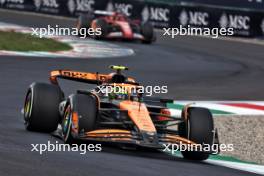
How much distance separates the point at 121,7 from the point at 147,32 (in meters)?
7.04

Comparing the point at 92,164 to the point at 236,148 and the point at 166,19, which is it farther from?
the point at 166,19

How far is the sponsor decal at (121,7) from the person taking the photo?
36.8m

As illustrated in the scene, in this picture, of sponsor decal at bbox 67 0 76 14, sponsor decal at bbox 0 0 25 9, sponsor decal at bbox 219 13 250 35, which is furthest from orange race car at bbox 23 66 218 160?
sponsor decal at bbox 0 0 25 9

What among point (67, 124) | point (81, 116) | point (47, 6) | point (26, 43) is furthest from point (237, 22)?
point (81, 116)

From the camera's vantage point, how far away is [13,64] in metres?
21.0

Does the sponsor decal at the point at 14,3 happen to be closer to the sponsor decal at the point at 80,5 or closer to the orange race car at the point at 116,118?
the sponsor decal at the point at 80,5

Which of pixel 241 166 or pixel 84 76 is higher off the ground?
pixel 84 76

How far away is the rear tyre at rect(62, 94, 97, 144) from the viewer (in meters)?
10.5

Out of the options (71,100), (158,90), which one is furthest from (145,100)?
(158,90)

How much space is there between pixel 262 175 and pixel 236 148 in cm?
327

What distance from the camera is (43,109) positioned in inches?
448

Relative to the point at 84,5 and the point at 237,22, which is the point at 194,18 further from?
the point at 84,5

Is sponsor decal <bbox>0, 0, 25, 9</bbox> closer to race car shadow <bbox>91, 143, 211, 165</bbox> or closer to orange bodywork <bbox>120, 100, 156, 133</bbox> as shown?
race car shadow <bbox>91, 143, 211, 165</bbox>

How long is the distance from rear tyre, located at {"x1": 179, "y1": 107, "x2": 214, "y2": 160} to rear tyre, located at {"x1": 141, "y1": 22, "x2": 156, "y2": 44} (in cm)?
1934
